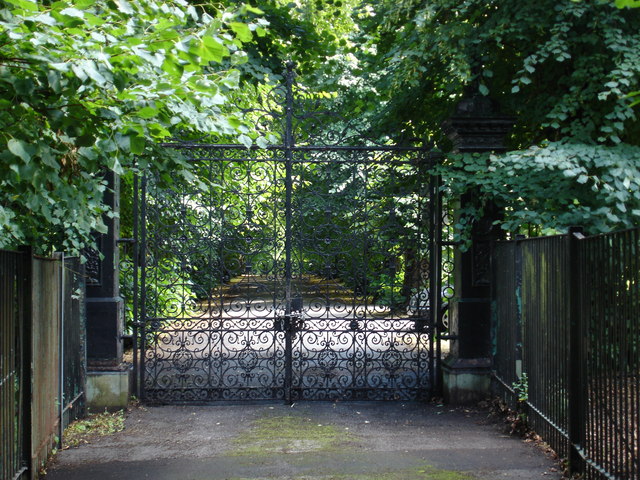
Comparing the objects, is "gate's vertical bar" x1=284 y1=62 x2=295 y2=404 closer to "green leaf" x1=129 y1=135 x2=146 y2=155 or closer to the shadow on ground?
the shadow on ground

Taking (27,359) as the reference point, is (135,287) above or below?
above

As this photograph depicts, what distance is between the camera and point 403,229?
8.75m

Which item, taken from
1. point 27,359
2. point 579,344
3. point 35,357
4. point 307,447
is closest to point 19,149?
point 27,359

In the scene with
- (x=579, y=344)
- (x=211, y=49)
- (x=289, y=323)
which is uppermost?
(x=211, y=49)

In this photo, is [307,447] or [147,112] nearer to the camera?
[147,112]

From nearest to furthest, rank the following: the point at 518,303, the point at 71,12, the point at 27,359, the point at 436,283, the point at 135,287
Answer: the point at 71,12 < the point at 27,359 < the point at 518,303 < the point at 135,287 < the point at 436,283

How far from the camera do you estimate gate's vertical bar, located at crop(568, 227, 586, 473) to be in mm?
5328

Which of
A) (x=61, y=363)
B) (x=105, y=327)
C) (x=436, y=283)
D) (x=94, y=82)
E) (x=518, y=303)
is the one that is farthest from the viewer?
(x=436, y=283)

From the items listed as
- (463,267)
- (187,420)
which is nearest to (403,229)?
(463,267)

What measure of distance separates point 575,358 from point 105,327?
525 centimetres

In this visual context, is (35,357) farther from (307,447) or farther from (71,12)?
(71,12)

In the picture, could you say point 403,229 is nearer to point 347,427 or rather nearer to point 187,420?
point 347,427

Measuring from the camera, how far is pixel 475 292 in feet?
27.8

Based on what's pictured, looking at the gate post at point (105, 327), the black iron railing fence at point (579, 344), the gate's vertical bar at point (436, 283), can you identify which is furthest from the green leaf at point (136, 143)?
the gate's vertical bar at point (436, 283)
